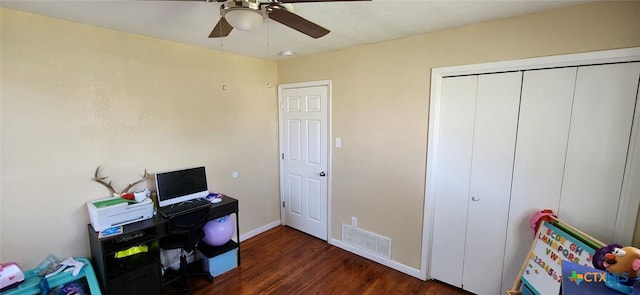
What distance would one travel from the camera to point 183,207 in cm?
246

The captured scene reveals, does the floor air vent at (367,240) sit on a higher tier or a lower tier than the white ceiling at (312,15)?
lower

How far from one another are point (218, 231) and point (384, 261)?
1.72m

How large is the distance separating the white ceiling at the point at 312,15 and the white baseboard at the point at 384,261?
221cm

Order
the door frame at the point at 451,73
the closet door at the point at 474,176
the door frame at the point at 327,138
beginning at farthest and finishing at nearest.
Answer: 1. the door frame at the point at 327,138
2. the closet door at the point at 474,176
3. the door frame at the point at 451,73

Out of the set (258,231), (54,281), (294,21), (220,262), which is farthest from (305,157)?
(54,281)

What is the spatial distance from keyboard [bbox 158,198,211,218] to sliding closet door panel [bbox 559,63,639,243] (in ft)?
9.51

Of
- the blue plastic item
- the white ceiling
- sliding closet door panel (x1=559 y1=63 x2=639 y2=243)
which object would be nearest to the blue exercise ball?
the blue plastic item

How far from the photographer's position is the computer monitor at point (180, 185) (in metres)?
2.47

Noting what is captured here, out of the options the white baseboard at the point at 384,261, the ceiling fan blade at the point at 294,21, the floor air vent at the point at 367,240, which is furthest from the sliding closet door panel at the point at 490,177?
the ceiling fan blade at the point at 294,21

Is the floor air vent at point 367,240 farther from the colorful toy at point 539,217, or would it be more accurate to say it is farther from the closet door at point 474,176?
the colorful toy at point 539,217

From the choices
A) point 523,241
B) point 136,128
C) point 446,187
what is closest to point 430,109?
point 446,187

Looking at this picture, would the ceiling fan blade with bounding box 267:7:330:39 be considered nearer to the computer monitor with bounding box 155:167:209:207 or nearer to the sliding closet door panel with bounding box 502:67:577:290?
the sliding closet door panel with bounding box 502:67:577:290

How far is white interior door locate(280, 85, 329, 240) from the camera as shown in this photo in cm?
326

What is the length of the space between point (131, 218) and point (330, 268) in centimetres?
187
